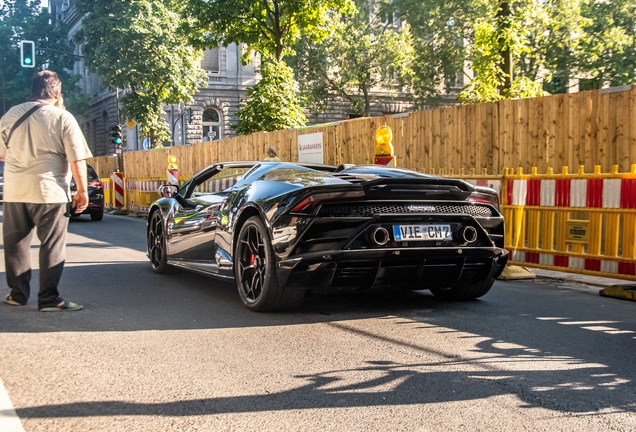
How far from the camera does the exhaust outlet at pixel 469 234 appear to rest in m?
5.75

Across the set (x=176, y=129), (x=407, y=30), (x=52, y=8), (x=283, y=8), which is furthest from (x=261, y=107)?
(x=52, y=8)

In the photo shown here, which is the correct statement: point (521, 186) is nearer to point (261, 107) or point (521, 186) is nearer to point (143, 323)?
point (143, 323)

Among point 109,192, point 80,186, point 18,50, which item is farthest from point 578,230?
point 18,50

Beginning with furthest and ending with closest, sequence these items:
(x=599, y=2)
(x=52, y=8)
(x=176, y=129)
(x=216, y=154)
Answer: (x=52, y=8) → (x=176, y=129) → (x=599, y=2) → (x=216, y=154)

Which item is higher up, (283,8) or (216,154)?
(283,8)

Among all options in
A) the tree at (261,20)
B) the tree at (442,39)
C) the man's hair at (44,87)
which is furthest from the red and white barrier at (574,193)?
the tree at (442,39)

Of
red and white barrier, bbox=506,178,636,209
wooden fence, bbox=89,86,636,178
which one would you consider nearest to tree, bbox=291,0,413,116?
wooden fence, bbox=89,86,636,178

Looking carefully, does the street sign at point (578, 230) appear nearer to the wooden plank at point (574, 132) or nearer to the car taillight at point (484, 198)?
the car taillight at point (484, 198)

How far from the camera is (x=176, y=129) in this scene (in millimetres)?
47125

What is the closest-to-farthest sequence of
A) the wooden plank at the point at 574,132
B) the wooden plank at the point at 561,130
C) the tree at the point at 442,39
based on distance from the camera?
1. the wooden plank at the point at 574,132
2. the wooden plank at the point at 561,130
3. the tree at the point at 442,39

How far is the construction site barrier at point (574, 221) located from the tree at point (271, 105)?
1433 centimetres

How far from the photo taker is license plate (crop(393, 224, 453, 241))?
5488mm

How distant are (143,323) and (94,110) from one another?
2181 inches

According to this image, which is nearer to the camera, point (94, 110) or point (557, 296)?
point (557, 296)
